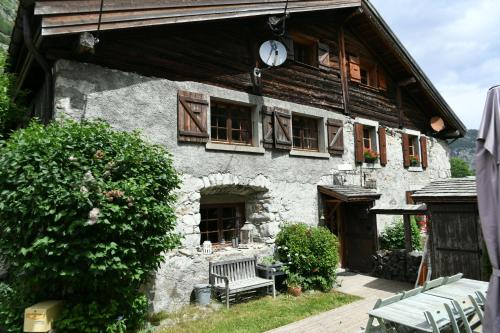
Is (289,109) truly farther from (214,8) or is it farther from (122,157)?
(122,157)

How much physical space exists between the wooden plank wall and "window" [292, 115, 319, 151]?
492 mm

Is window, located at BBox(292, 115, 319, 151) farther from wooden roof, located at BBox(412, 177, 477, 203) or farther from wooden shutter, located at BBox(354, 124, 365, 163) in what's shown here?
wooden roof, located at BBox(412, 177, 477, 203)

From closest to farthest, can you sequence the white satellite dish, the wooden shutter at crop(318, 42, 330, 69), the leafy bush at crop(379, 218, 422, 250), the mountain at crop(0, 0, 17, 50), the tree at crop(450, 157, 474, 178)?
the white satellite dish
the wooden shutter at crop(318, 42, 330, 69)
the leafy bush at crop(379, 218, 422, 250)
the mountain at crop(0, 0, 17, 50)
the tree at crop(450, 157, 474, 178)

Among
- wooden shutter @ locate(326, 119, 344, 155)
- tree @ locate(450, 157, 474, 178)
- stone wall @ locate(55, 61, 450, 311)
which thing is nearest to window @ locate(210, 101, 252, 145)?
stone wall @ locate(55, 61, 450, 311)

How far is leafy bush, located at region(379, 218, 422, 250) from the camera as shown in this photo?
10072 mm

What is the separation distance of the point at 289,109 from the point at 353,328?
5.33 m

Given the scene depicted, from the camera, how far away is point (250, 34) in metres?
8.34

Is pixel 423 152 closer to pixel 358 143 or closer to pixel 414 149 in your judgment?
pixel 414 149

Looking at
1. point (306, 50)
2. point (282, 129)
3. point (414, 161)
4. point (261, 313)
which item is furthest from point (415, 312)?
point (414, 161)

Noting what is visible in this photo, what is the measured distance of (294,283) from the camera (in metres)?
7.20

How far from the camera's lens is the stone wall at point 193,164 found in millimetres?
5789

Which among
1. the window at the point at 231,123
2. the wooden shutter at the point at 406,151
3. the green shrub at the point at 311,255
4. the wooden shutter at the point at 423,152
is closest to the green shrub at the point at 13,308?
the window at the point at 231,123

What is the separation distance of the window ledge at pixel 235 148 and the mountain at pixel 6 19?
93.8 feet

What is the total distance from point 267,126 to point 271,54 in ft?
5.77
